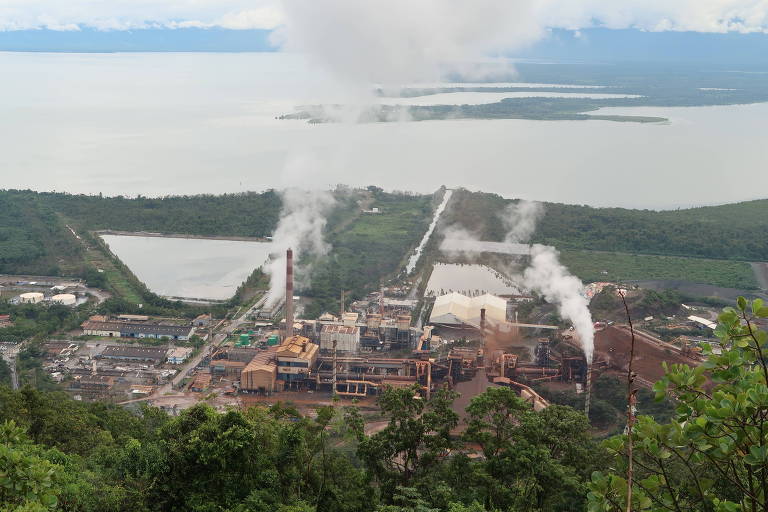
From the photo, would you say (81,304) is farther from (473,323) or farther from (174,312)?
(473,323)

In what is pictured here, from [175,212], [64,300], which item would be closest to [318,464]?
[64,300]

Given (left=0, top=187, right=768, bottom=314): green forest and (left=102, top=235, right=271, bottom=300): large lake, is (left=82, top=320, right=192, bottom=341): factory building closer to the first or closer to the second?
(left=0, top=187, right=768, bottom=314): green forest

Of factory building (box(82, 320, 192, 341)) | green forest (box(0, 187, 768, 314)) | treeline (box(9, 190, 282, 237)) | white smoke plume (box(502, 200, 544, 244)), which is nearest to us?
factory building (box(82, 320, 192, 341))

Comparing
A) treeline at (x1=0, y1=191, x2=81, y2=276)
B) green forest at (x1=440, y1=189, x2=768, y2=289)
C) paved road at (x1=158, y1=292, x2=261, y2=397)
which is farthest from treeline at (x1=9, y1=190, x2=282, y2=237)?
paved road at (x1=158, y1=292, x2=261, y2=397)

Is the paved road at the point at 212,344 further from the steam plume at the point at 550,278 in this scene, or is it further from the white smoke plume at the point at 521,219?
the white smoke plume at the point at 521,219

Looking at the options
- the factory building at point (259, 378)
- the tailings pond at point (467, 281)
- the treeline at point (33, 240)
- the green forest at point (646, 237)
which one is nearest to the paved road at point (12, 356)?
the factory building at point (259, 378)
